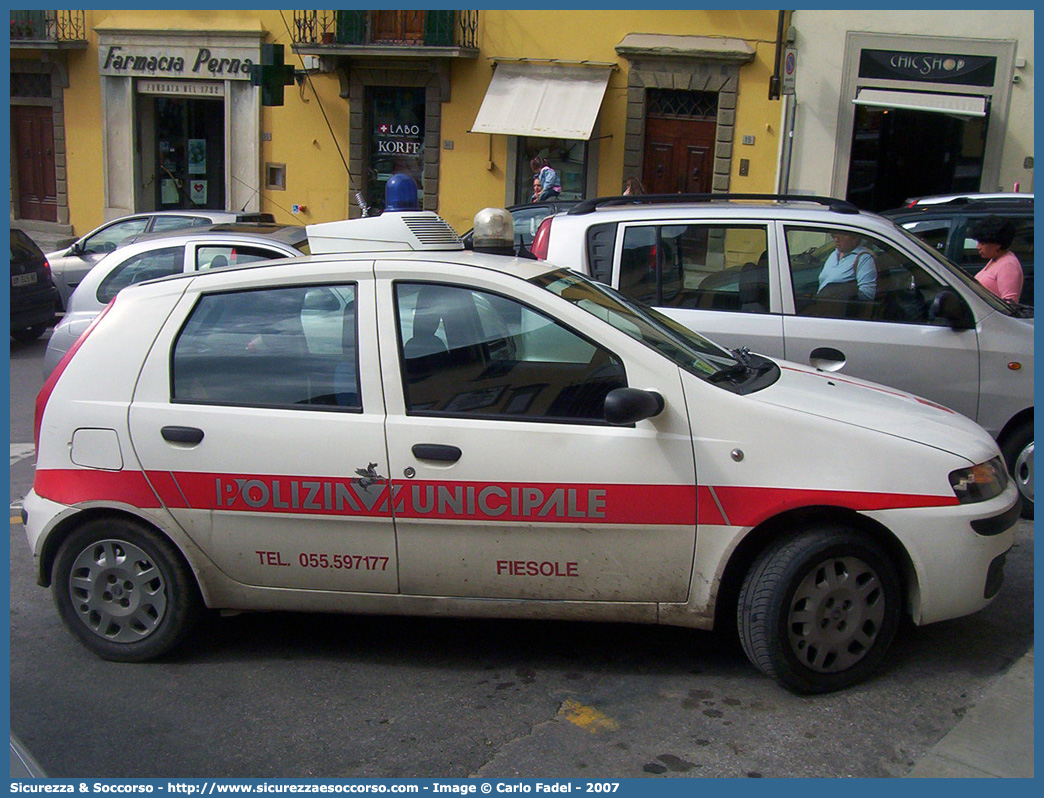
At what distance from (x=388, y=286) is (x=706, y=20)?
16.8 metres

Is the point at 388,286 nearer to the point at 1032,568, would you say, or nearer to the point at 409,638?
the point at 409,638

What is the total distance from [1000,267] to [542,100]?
1365cm

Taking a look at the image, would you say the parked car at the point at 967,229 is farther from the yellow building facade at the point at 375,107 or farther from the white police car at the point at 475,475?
the yellow building facade at the point at 375,107

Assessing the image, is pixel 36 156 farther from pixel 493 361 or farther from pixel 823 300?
pixel 493 361

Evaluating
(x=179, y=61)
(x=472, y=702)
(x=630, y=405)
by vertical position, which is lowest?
(x=472, y=702)

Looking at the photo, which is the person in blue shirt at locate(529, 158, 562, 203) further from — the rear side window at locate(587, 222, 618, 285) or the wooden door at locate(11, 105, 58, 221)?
the rear side window at locate(587, 222, 618, 285)

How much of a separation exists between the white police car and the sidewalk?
0.36 meters

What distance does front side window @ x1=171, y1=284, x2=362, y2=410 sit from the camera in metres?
4.26

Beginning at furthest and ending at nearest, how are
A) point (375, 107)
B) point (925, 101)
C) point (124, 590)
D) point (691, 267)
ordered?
1. point (375, 107)
2. point (925, 101)
3. point (691, 267)
4. point (124, 590)

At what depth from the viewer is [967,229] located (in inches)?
374

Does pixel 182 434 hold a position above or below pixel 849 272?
below

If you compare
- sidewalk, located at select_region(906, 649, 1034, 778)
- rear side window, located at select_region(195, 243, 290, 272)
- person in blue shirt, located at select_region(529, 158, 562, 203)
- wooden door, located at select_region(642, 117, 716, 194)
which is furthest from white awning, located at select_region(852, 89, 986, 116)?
sidewalk, located at select_region(906, 649, 1034, 778)

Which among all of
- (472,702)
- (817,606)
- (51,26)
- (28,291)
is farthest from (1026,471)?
(51,26)

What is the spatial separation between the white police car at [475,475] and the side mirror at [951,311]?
1751 millimetres
